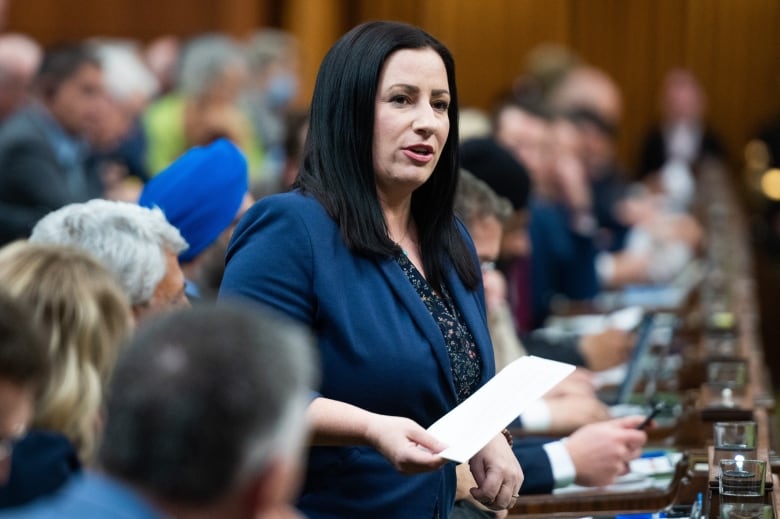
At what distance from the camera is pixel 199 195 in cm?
356

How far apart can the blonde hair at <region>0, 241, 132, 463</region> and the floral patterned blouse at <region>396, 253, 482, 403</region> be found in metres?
0.56

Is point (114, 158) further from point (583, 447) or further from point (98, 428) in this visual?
point (98, 428)

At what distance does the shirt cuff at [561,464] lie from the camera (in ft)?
10.3

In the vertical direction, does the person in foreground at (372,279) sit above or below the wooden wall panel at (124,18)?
below

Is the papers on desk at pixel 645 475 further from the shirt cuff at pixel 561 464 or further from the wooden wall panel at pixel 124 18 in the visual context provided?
the wooden wall panel at pixel 124 18

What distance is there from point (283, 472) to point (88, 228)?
163 centimetres

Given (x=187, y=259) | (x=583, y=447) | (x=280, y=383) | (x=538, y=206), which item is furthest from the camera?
(x=538, y=206)

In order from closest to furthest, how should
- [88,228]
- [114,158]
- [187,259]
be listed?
1. [88,228]
2. [187,259]
3. [114,158]

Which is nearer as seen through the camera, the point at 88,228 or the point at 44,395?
the point at 44,395

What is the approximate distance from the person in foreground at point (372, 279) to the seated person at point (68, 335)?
311 millimetres

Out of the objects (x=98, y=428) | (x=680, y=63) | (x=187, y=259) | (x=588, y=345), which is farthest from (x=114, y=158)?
(x=680, y=63)

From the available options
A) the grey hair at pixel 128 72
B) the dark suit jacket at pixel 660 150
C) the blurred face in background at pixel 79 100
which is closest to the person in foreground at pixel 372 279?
the blurred face in background at pixel 79 100

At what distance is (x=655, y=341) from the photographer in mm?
5207

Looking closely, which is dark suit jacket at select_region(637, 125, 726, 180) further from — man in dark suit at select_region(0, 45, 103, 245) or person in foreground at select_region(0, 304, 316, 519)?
person in foreground at select_region(0, 304, 316, 519)
